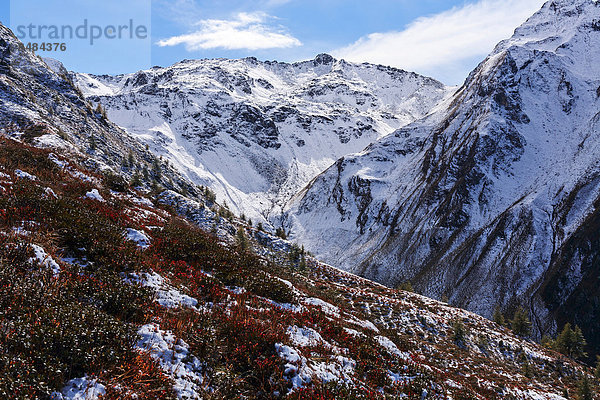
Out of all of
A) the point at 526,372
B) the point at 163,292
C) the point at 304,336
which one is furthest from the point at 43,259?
the point at 526,372

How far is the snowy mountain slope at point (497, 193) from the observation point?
85.9 m

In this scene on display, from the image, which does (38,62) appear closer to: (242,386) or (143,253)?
(143,253)

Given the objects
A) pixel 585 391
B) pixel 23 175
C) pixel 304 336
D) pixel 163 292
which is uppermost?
pixel 23 175

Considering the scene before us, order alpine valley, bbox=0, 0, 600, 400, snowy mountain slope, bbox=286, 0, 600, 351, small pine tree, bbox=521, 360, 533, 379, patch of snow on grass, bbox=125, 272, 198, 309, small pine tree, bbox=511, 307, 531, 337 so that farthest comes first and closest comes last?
snowy mountain slope, bbox=286, 0, 600, 351, small pine tree, bbox=511, 307, 531, 337, small pine tree, bbox=521, 360, 533, 379, patch of snow on grass, bbox=125, 272, 198, 309, alpine valley, bbox=0, 0, 600, 400

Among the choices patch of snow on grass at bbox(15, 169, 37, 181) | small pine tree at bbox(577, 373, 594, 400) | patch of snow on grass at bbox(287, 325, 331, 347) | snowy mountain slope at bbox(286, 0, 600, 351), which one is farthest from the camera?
snowy mountain slope at bbox(286, 0, 600, 351)

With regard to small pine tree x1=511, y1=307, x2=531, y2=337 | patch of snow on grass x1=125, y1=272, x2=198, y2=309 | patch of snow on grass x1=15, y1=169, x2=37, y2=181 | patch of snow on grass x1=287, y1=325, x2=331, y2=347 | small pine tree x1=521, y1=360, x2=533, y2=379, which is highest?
patch of snow on grass x1=15, y1=169, x2=37, y2=181

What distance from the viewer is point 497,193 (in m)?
112

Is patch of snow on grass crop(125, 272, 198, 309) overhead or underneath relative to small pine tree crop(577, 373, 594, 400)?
overhead

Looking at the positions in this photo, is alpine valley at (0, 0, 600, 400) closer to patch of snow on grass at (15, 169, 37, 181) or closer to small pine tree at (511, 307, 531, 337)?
patch of snow on grass at (15, 169, 37, 181)

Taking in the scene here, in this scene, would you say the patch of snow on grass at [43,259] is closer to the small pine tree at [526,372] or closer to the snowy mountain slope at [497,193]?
the small pine tree at [526,372]

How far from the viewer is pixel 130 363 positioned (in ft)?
22.2

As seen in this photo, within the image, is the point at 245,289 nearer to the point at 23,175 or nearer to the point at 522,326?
the point at 23,175

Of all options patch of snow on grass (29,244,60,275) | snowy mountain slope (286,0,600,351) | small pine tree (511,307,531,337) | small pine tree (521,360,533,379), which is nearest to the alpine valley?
patch of snow on grass (29,244,60,275)

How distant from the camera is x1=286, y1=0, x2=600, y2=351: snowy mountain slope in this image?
85.9 metres
